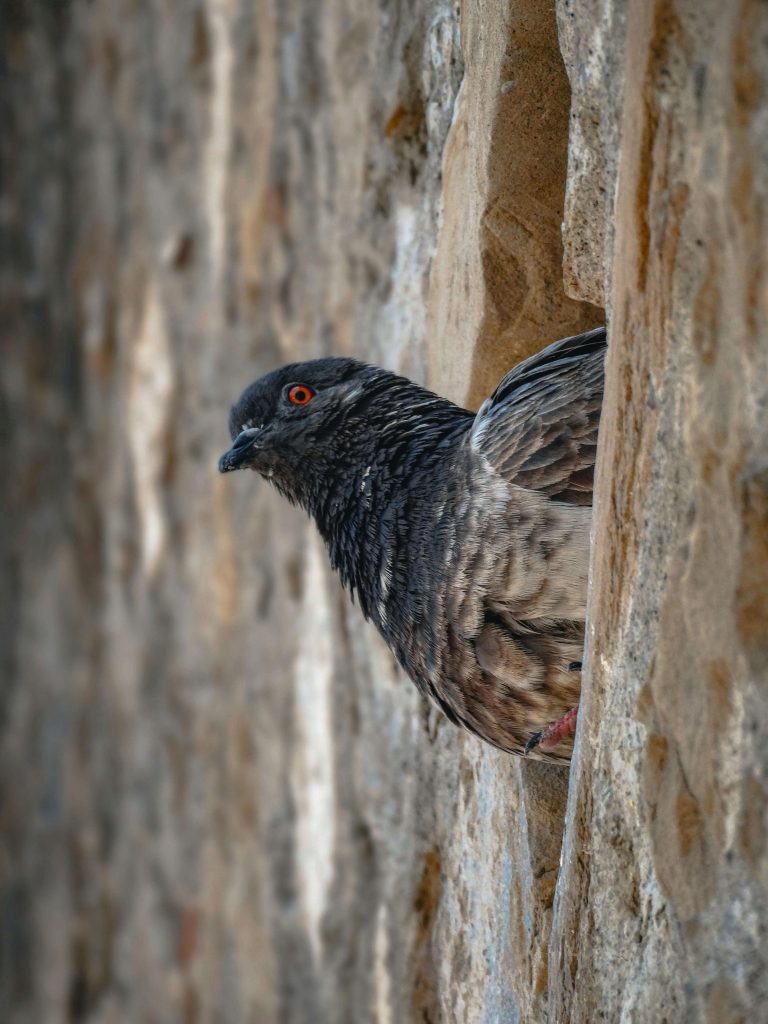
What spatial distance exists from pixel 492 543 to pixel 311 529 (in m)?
1.92

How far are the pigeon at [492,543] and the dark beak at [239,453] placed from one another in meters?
0.27

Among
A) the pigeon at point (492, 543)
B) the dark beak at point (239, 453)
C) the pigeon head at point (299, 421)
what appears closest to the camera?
the pigeon at point (492, 543)

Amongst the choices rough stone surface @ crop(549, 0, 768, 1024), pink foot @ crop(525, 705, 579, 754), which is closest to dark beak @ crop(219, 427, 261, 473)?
pink foot @ crop(525, 705, 579, 754)

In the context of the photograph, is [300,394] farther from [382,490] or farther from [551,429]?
[551,429]

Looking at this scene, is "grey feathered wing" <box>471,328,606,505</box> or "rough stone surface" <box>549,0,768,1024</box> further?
"grey feathered wing" <box>471,328,606,505</box>

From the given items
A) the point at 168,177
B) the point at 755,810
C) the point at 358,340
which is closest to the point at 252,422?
the point at 358,340

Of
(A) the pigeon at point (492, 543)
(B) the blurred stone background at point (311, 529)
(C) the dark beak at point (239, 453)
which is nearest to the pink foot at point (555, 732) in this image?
(A) the pigeon at point (492, 543)

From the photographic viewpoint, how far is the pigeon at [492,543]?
62.1 inches

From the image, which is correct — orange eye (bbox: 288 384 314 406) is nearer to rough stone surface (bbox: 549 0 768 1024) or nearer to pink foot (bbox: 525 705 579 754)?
pink foot (bbox: 525 705 579 754)

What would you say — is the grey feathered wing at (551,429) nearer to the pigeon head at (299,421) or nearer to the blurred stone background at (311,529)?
the blurred stone background at (311,529)

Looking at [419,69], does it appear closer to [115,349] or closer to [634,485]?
[634,485]

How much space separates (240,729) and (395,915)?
4.77ft

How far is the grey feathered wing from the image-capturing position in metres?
1.60

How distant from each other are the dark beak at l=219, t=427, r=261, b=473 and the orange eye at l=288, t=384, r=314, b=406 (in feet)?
0.28
